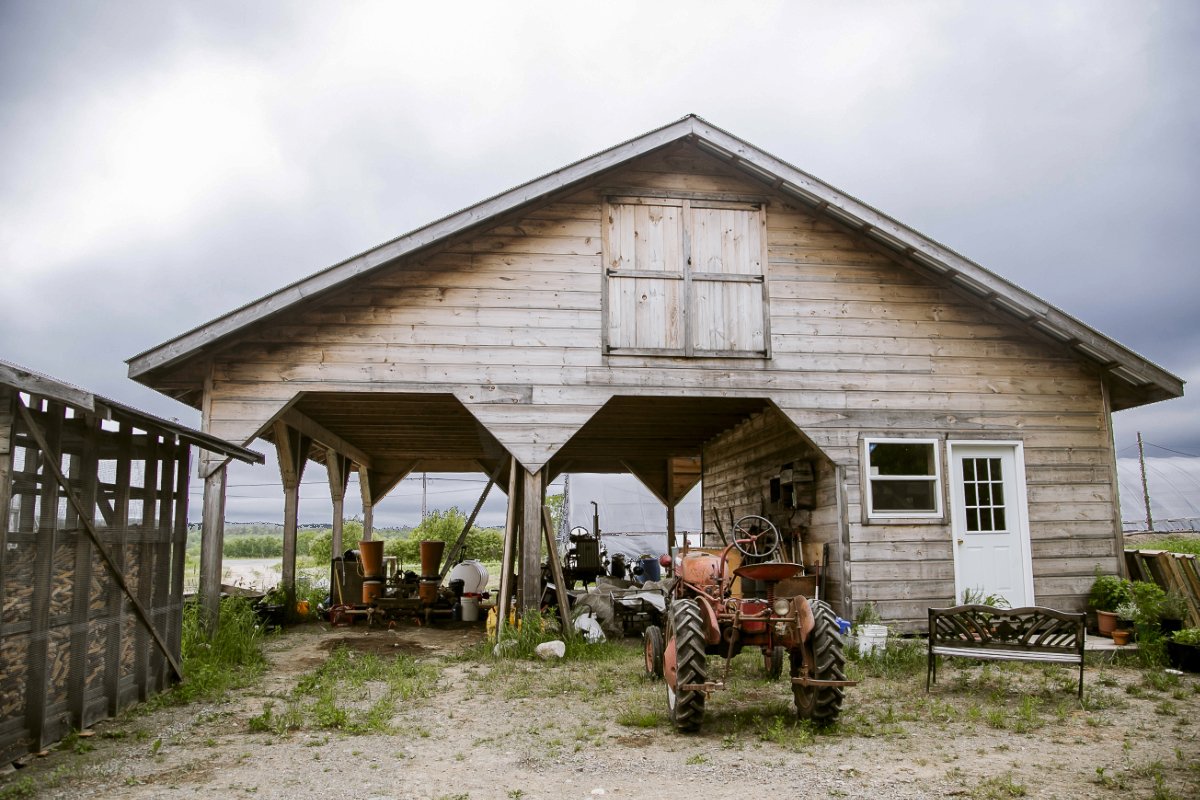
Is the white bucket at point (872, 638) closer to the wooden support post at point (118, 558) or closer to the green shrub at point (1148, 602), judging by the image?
the green shrub at point (1148, 602)

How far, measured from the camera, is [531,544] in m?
9.79

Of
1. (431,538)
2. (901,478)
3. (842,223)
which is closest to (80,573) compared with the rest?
(901,478)

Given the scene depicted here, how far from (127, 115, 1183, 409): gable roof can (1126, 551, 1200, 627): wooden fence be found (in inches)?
78.5

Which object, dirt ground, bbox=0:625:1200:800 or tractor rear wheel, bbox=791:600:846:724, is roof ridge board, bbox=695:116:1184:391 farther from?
tractor rear wheel, bbox=791:600:846:724

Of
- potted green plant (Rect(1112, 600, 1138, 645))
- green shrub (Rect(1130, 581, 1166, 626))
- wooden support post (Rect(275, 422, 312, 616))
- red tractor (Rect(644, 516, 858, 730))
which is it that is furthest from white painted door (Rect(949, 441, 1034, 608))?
wooden support post (Rect(275, 422, 312, 616))

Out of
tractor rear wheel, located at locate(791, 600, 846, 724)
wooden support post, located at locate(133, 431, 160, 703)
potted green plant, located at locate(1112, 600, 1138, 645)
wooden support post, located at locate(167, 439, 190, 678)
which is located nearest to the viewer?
tractor rear wheel, located at locate(791, 600, 846, 724)

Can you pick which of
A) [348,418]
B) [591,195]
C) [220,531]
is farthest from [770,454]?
[220,531]

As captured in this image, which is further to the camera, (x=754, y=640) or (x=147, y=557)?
(x=147, y=557)

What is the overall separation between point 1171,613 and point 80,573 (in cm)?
1034

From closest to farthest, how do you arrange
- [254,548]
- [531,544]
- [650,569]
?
[531,544] < [650,569] < [254,548]

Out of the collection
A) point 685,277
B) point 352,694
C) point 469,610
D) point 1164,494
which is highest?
point 685,277

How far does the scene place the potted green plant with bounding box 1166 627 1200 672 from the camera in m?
7.87

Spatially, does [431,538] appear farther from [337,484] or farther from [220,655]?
[220,655]

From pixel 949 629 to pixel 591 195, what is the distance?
20.6 ft
